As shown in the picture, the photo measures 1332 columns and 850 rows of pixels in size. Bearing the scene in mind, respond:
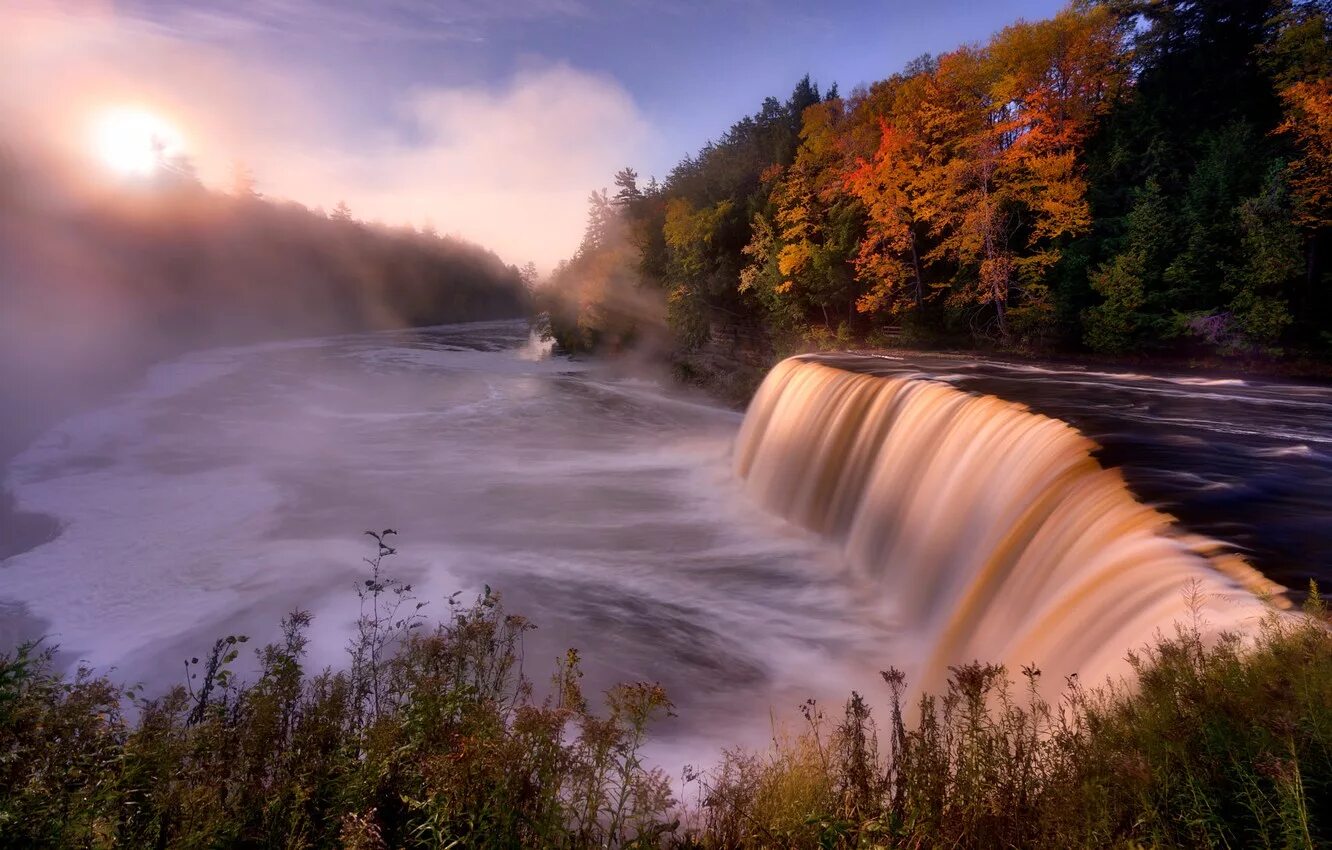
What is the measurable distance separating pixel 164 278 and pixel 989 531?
2261 inches

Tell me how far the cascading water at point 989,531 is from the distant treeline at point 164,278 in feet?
69.0

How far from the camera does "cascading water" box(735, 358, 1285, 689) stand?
13.9 ft

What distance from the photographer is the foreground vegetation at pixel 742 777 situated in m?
2.15

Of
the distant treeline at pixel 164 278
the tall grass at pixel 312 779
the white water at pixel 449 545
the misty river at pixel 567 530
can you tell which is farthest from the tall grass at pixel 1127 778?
the distant treeline at pixel 164 278

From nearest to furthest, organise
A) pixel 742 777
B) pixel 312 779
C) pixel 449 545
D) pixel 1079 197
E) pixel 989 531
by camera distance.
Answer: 1. pixel 312 779
2. pixel 742 777
3. pixel 989 531
4. pixel 449 545
5. pixel 1079 197

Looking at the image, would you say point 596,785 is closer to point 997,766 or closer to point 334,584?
point 997,766

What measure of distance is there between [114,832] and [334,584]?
795 cm

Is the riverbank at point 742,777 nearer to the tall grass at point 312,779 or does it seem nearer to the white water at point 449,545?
the tall grass at point 312,779

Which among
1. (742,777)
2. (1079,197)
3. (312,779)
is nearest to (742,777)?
(742,777)

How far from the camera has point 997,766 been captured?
2.60m

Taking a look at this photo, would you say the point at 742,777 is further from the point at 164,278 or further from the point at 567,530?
the point at 164,278

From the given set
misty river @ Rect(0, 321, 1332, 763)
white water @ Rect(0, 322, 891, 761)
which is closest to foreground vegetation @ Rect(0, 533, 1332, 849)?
misty river @ Rect(0, 321, 1332, 763)

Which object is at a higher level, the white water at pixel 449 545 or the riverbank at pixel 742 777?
the riverbank at pixel 742 777

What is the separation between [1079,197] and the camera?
18.4 m
